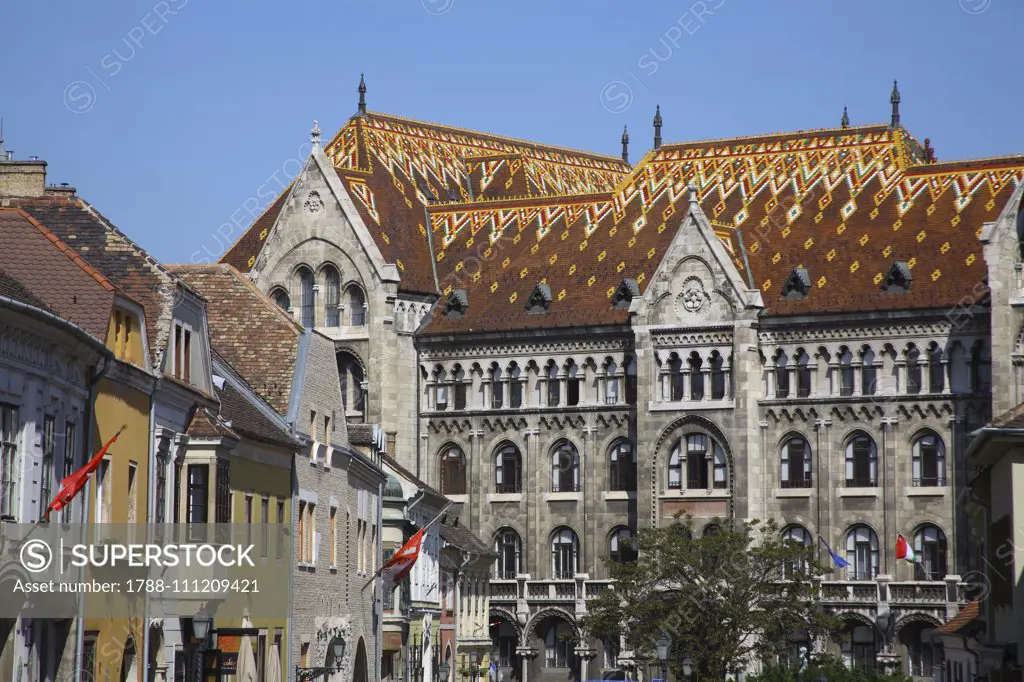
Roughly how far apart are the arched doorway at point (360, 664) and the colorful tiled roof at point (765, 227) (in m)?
44.5

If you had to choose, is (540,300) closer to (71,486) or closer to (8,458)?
(71,486)

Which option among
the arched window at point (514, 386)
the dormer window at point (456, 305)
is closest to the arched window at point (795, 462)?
the arched window at point (514, 386)

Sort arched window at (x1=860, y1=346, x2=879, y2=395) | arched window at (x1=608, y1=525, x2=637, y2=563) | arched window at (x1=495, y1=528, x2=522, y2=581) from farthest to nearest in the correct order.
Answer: arched window at (x1=495, y1=528, x2=522, y2=581) → arched window at (x1=608, y1=525, x2=637, y2=563) → arched window at (x1=860, y1=346, x2=879, y2=395)

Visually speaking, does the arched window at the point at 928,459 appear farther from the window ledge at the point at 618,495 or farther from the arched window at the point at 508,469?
the arched window at the point at 508,469

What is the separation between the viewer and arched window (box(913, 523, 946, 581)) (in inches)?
3996

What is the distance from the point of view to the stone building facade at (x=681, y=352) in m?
102

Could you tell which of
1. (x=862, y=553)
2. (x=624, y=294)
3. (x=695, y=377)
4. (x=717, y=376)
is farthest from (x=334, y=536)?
(x=624, y=294)

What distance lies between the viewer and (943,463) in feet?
333

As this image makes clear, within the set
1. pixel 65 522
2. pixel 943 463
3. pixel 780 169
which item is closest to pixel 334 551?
pixel 65 522

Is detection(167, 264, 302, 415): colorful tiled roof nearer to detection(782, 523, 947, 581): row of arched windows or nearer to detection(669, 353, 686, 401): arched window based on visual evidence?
detection(782, 523, 947, 581): row of arched windows

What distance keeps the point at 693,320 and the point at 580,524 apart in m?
11.2

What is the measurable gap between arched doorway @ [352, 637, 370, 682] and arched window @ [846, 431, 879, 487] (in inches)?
1716

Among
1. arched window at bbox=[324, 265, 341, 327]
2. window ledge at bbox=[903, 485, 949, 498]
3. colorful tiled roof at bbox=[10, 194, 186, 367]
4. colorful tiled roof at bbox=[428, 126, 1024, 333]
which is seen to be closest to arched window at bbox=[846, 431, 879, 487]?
window ledge at bbox=[903, 485, 949, 498]

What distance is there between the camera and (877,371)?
103 meters
